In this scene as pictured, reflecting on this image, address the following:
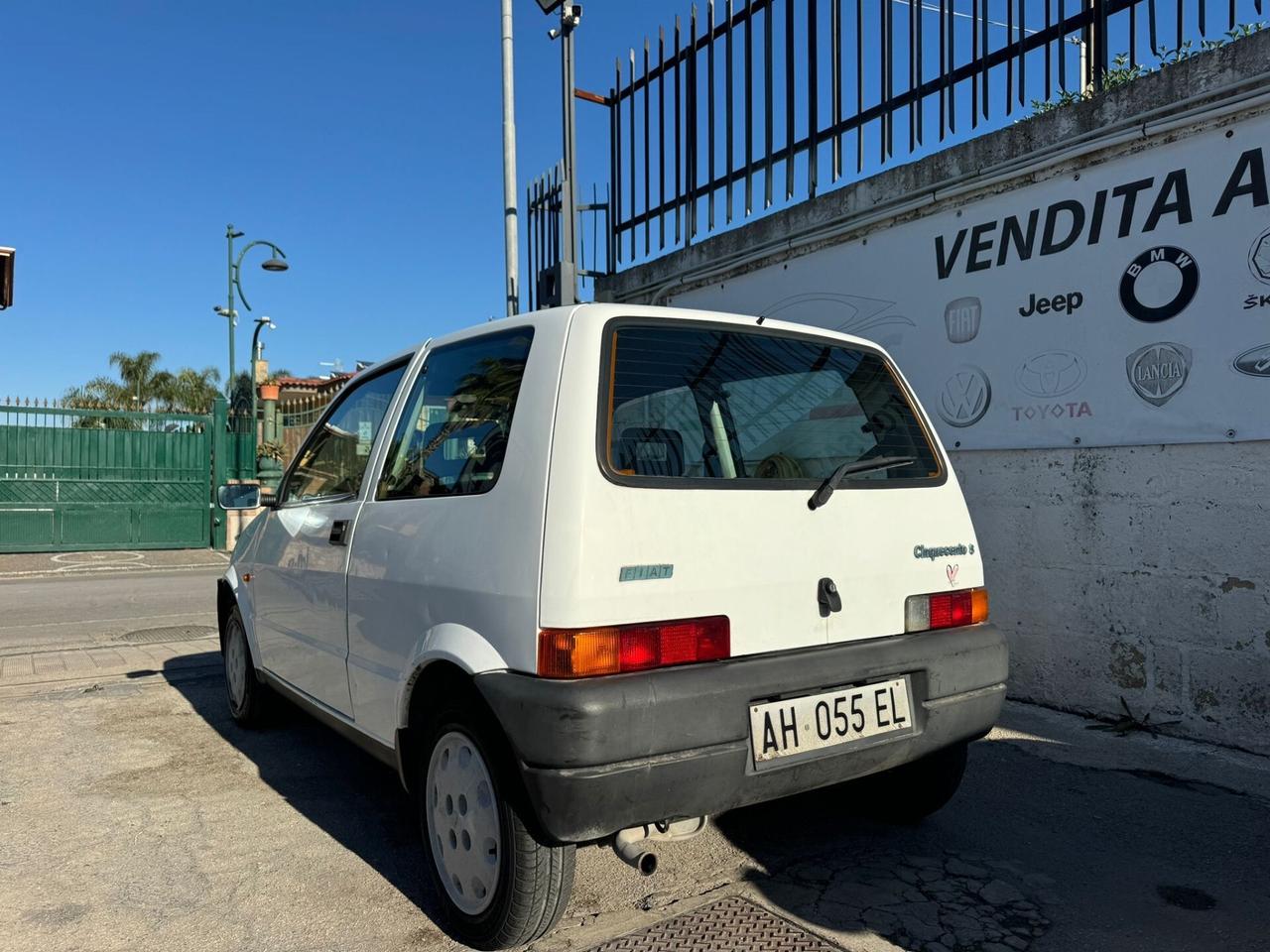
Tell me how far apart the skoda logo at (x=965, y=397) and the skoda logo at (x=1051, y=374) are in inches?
8.7

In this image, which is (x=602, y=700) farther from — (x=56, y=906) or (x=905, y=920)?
(x=56, y=906)

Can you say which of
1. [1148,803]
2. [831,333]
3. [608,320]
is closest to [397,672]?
[608,320]

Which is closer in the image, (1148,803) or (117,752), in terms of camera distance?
(1148,803)

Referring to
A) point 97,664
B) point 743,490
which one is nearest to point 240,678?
point 97,664

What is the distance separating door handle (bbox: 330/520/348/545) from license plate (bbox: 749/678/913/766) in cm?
159

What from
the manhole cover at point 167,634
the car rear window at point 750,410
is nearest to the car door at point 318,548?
the car rear window at point 750,410

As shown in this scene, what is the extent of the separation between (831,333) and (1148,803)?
2.17 meters

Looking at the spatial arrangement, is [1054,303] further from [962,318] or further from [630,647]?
[630,647]

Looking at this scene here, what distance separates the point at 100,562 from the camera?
13.8m

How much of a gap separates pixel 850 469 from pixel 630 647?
91cm

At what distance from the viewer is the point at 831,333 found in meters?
3.27

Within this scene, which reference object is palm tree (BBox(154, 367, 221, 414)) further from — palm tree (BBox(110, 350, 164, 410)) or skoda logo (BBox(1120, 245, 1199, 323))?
skoda logo (BBox(1120, 245, 1199, 323))

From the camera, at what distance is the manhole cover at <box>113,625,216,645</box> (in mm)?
7367

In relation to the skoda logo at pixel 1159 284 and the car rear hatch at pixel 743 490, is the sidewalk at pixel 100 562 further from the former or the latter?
the skoda logo at pixel 1159 284
